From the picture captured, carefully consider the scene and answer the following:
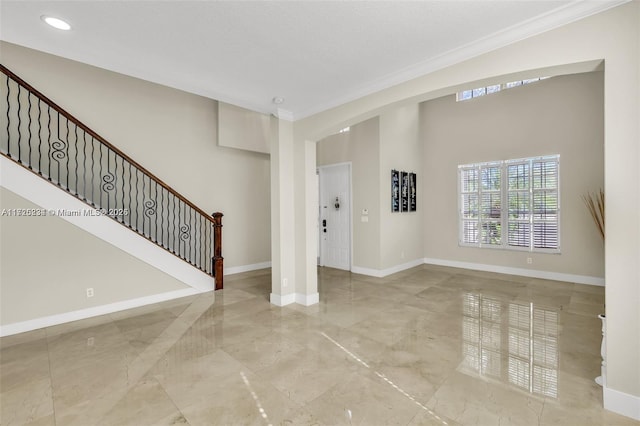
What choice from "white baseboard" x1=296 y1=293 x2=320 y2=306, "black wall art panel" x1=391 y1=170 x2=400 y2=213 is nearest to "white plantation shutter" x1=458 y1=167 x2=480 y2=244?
"black wall art panel" x1=391 y1=170 x2=400 y2=213

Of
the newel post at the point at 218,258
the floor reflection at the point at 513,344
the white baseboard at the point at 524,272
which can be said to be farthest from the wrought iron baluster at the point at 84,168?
the white baseboard at the point at 524,272

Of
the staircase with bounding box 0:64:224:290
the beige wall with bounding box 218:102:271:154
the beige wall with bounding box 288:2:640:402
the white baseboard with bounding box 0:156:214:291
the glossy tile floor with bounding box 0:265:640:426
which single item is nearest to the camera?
the beige wall with bounding box 288:2:640:402

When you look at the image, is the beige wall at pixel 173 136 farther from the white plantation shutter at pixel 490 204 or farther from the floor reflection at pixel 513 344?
the white plantation shutter at pixel 490 204

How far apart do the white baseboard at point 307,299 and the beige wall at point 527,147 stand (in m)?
3.89

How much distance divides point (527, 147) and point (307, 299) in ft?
17.1

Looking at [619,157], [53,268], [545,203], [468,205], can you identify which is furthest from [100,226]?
[545,203]

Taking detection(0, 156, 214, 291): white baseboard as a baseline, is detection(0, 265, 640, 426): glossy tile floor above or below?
below

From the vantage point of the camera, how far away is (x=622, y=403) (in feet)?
6.54

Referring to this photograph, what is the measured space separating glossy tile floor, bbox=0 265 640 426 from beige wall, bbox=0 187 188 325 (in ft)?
1.07

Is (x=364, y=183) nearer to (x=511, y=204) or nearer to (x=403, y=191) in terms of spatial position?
(x=403, y=191)

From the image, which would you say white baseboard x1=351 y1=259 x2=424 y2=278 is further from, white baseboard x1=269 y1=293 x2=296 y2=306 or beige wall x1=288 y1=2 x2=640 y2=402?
beige wall x1=288 y1=2 x2=640 y2=402

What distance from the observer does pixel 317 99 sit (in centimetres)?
388

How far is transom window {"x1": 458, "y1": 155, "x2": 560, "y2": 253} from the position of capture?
5621 millimetres

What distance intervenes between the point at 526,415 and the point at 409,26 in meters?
2.95
